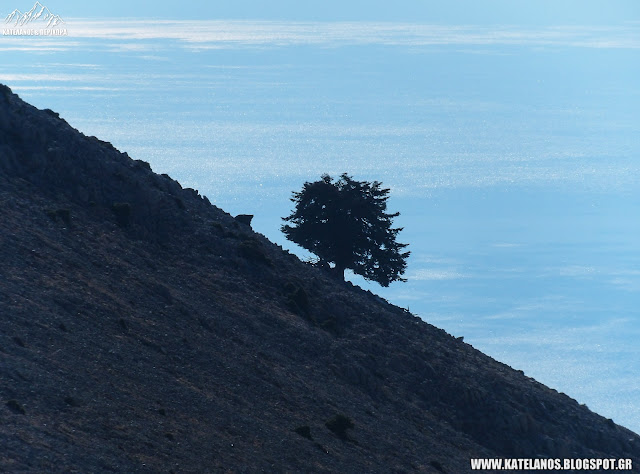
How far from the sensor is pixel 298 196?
6556 cm

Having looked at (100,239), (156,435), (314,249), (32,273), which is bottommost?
(156,435)

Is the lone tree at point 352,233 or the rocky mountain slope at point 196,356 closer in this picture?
the rocky mountain slope at point 196,356

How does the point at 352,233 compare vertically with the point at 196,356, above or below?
above

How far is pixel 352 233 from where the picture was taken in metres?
62.1

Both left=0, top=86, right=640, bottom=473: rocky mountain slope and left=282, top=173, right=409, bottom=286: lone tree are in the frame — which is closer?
left=0, top=86, right=640, bottom=473: rocky mountain slope

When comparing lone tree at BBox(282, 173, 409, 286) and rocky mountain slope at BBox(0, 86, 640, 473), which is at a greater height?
lone tree at BBox(282, 173, 409, 286)

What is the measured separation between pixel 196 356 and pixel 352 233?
25076 mm

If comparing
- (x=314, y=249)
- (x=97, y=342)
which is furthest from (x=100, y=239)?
(x=314, y=249)

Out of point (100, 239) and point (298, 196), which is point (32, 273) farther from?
point (298, 196)

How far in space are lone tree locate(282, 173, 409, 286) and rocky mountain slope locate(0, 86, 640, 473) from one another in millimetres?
4060

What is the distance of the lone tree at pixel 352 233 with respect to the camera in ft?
205

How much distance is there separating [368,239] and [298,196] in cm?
586

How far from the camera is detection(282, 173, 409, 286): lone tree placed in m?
62.3

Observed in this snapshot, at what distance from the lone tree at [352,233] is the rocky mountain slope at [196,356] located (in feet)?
13.3
